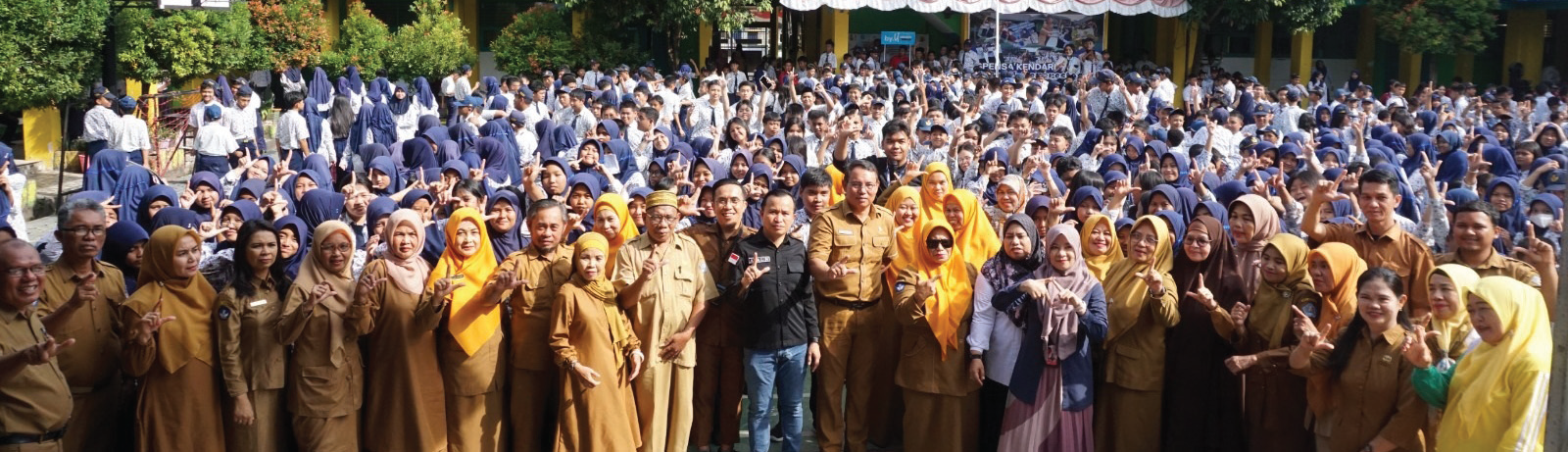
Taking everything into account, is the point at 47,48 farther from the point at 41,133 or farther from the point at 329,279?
the point at 329,279

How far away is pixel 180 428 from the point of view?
14.6 feet

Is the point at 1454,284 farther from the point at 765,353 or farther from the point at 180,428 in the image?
the point at 180,428

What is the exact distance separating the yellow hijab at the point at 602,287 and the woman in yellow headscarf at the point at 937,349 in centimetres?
111

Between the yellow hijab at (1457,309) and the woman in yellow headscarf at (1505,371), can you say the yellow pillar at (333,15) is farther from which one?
the woman in yellow headscarf at (1505,371)

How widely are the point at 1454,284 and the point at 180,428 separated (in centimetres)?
431

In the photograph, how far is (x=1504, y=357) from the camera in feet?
12.1

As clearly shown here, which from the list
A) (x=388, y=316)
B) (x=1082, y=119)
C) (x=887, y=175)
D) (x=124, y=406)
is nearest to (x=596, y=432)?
(x=388, y=316)

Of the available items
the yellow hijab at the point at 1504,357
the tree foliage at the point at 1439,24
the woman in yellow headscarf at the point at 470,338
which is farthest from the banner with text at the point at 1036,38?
the yellow hijab at the point at 1504,357

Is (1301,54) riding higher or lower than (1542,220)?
higher

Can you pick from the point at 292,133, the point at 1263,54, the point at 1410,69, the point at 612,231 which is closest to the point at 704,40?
the point at 292,133

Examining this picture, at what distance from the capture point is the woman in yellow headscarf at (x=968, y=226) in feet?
17.5

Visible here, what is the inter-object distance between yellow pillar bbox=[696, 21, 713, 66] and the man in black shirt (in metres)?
14.8

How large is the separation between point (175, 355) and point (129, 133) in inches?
296

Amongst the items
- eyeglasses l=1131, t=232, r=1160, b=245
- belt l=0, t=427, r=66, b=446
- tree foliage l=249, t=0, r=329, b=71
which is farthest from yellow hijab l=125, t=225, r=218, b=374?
tree foliage l=249, t=0, r=329, b=71
